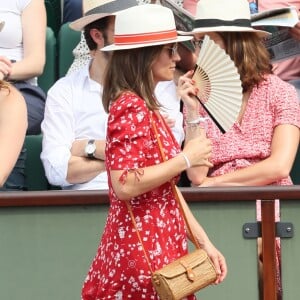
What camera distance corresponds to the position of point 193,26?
5156 mm

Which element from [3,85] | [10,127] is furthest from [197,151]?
[3,85]

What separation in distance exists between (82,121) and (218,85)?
3.35 feet

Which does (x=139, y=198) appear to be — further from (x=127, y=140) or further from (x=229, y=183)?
(x=229, y=183)

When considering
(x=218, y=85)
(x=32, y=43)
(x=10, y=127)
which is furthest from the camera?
(x=32, y=43)

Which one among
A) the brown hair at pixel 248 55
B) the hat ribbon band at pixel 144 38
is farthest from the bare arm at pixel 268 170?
the hat ribbon band at pixel 144 38

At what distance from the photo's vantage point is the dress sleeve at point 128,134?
11.3ft

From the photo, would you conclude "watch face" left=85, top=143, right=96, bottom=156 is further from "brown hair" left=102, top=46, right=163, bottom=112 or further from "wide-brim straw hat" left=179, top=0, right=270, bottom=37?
"brown hair" left=102, top=46, right=163, bottom=112

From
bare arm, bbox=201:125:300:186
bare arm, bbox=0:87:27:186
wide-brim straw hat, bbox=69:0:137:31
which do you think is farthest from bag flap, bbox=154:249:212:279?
wide-brim straw hat, bbox=69:0:137:31

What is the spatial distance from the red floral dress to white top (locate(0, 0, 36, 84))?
7.44 ft

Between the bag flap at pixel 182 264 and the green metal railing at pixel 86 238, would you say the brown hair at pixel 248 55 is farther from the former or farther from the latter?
the bag flap at pixel 182 264

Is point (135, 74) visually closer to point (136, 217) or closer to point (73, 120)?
point (136, 217)

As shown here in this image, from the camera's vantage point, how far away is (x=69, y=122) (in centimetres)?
516

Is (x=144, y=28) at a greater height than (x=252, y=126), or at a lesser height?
greater

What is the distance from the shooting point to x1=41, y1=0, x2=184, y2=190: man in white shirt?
497 cm
